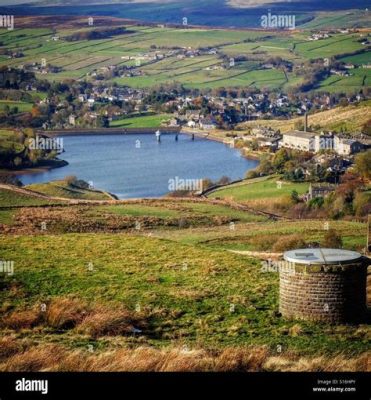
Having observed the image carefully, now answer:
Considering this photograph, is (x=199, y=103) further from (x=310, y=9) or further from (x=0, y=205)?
(x=0, y=205)

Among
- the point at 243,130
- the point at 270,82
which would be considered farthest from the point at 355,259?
the point at 243,130

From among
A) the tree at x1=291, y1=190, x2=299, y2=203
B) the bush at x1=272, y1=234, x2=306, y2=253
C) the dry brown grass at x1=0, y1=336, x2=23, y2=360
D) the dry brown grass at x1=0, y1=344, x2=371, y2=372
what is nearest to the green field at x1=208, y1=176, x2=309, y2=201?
the tree at x1=291, y1=190, x2=299, y2=203

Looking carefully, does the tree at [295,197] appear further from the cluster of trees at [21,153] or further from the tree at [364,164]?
the cluster of trees at [21,153]

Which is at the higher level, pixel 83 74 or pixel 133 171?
pixel 83 74

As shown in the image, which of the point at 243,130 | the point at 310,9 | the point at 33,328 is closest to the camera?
the point at 33,328

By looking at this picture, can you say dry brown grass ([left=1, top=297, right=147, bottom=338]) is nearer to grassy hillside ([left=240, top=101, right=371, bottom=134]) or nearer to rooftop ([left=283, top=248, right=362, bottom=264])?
rooftop ([left=283, top=248, right=362, bottom=264])
